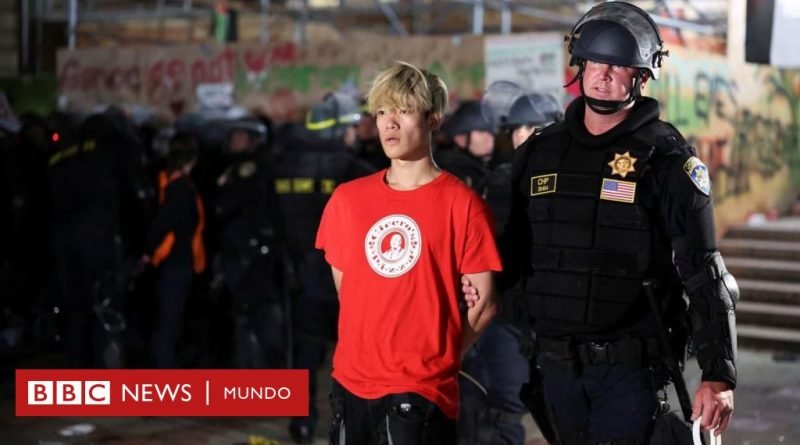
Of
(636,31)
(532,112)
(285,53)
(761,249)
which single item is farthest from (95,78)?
(636,31)

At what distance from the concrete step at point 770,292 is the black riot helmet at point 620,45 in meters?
7.34

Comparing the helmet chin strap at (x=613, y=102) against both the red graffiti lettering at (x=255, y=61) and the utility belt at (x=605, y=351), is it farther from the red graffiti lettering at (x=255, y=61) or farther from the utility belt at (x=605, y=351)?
the red graffiti lettering at (x=255, y=61)

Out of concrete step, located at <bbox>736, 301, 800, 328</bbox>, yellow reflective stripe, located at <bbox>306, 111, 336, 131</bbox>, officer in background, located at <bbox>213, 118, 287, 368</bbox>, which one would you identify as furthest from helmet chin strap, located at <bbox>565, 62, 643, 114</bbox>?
concrete step, located at <bbox>736, 301, 800, 328</bbox>

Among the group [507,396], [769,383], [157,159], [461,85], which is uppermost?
[461,85]

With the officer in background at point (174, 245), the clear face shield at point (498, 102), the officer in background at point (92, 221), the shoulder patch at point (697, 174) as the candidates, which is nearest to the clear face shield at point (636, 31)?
the shoulder patch at point (697, 174)

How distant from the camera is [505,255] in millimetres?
3916

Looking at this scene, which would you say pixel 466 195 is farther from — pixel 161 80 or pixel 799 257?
pixel 161 80

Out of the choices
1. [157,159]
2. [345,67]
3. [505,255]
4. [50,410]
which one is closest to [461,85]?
[345,67]

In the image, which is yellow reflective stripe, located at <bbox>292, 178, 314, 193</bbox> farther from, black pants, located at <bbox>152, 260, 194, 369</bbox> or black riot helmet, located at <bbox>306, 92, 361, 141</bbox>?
black pants, located at <bbox>152, 260, 194, 369</bbox>

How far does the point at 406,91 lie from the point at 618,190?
0.70m

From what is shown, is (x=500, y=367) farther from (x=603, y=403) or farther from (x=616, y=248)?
(x=616, y=248)

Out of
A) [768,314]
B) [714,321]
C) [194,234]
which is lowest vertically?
[768,314]

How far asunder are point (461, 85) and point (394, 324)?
6.83 m

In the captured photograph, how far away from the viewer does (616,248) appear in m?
3.67
